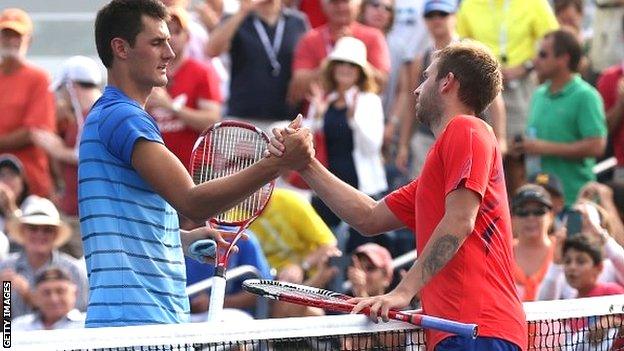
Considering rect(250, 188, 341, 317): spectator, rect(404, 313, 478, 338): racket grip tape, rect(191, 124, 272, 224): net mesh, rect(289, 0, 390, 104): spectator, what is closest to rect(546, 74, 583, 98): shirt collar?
rect(289, 0, 390, 104): spectator

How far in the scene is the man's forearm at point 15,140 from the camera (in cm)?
1251

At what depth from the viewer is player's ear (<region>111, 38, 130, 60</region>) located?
19.3 feet

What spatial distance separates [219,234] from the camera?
20.2ft

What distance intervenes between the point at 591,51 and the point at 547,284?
430cm

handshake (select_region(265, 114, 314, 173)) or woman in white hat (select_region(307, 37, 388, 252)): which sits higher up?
woman in white hat (select_region(307, 37, 388, 252))

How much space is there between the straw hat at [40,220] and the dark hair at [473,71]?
5.51 m

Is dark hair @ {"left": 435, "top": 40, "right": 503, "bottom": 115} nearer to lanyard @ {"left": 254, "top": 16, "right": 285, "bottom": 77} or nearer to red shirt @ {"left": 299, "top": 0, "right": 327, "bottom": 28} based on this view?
lanyard @ {"left": 254, "top": 16, "right": 285, "bottom": 77}

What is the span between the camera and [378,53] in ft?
41.1

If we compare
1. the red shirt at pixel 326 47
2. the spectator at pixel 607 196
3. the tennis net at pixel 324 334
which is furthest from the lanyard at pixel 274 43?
the tennis net at pixel 324 334

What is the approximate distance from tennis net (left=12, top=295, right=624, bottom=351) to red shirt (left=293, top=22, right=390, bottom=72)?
5866 millimetres

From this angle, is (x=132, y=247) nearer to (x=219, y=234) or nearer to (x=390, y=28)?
(x=219, y=234)

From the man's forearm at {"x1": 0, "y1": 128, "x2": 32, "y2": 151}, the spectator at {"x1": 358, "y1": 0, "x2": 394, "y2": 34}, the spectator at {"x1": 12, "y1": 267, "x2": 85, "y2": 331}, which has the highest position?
the spectator at {"x1": 358, "y1": 0, "x2": 394, "y2": 34}

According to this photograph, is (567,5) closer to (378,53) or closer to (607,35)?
(607,35)

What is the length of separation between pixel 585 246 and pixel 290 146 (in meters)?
3.90
